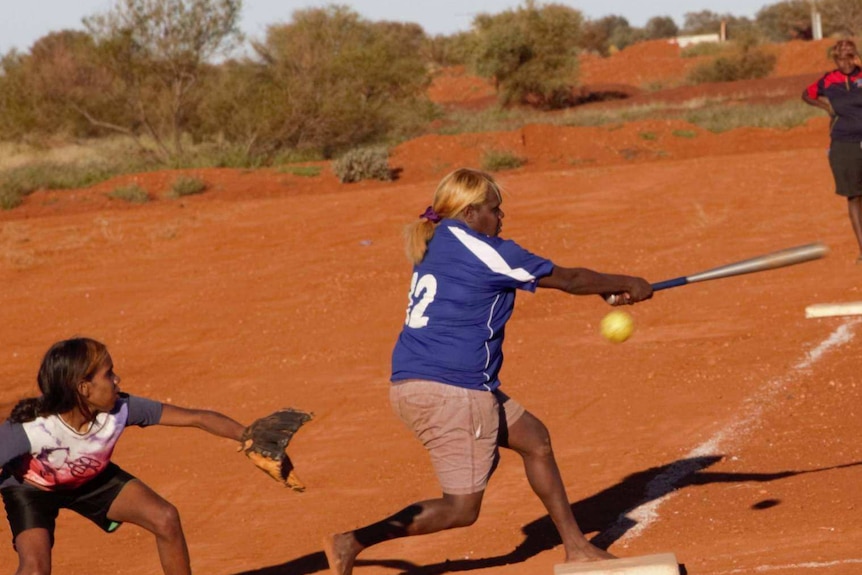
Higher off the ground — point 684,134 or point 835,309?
point 684,134

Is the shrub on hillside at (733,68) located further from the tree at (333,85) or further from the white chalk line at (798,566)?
the white chalk line at (798,566)

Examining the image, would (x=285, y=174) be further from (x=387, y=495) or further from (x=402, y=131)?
(x=387, y=495)

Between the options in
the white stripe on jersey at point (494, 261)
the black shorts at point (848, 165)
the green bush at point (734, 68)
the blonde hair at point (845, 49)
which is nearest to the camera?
the white stripe on jersey at point (494, 261)

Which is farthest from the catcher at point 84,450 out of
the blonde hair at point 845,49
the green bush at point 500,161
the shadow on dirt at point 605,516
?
the green bush at point 500,161

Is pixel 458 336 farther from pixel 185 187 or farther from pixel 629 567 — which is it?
pixel 185 187

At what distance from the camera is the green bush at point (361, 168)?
23.0m

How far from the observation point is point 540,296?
13.8m

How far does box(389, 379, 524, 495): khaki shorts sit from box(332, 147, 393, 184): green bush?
17935 millimetres

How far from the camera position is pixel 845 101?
11875 mm

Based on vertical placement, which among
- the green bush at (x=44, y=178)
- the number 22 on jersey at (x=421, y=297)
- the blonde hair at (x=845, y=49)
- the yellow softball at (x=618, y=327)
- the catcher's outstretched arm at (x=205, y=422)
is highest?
the blonde hair at (x=845, y=49)

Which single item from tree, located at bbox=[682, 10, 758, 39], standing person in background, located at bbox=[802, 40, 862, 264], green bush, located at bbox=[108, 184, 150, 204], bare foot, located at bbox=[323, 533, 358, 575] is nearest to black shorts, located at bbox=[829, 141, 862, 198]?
standing person in background, located at bbox=[802, 40, 862, 264]

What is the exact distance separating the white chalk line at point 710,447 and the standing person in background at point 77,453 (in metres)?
2.39

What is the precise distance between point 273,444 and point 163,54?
2286 cm

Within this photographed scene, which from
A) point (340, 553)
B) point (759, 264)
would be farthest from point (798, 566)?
point (340, 553)
